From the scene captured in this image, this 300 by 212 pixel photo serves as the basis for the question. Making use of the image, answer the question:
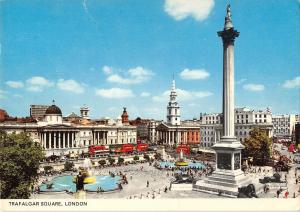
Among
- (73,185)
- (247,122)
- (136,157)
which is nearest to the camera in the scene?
(73,185)

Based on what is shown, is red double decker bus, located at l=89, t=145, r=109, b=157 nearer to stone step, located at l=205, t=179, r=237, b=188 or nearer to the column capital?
stone step, located at l=205, t=179, r=237, b=188

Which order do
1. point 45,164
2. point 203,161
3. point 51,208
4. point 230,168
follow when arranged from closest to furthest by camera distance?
point 51,208, point 230,168, point 45,164, point 203,161

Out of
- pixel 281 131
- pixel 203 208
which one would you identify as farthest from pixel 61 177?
pixel 281 131

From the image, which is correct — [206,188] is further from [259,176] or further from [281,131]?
[281,131]

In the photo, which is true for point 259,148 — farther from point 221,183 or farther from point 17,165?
point 17,165

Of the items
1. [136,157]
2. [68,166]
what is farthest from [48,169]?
[136,157]

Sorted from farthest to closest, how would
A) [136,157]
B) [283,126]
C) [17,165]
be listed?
[283,126]
[136,157]
[17,165]

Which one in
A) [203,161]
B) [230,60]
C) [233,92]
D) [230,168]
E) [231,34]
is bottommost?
[203,161]

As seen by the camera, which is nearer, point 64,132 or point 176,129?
point 64,132
